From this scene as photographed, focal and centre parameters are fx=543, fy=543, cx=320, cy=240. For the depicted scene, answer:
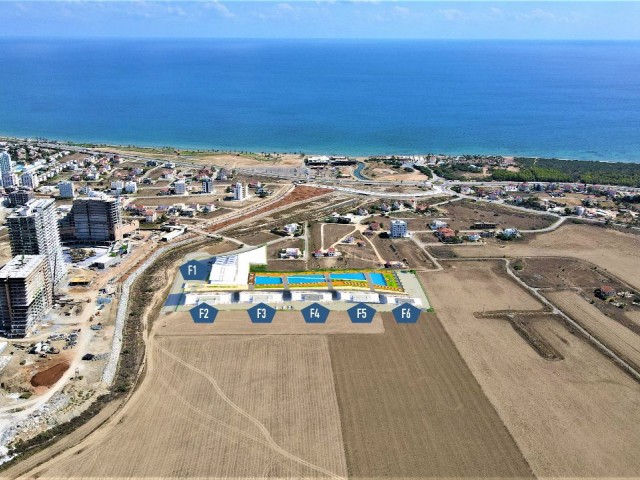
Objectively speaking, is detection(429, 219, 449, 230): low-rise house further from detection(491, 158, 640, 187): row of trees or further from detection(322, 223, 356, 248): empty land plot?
detection(491, 158, 640, 187): row of trees

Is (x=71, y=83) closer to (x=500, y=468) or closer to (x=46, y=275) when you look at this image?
(x=46, y=275)

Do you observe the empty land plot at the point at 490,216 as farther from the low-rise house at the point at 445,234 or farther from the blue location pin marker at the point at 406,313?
the blue location pin marker at the point at 406,313

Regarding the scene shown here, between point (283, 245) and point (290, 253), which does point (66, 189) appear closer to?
point (283, 245)

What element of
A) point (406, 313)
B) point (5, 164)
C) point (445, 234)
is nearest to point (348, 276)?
point (406, 313)

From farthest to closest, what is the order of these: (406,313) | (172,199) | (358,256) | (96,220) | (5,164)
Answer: (5,164) < (172,199) < (96,220) < (358,256) < (406,313)

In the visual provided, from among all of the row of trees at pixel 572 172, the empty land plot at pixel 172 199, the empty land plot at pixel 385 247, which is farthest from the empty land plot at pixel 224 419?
the row of trees at pixel 572 172
